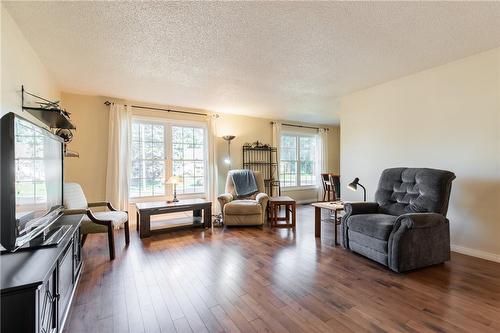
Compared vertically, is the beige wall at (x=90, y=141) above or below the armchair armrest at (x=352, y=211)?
above

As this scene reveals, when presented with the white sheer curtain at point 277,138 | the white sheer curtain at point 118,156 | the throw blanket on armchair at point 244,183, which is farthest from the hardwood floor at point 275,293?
the white sheer curtain at point 277,138

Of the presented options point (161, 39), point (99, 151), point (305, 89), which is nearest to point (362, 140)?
point (305, 89)

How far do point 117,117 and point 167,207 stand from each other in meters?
1.88

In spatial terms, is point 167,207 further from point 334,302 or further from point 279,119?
point 279,119

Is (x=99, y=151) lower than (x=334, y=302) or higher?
higher

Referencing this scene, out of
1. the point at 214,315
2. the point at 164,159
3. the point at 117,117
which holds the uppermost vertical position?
the point at 117,117

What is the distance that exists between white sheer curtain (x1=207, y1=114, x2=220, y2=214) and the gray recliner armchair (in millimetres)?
2879

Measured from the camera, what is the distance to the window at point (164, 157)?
454 cm

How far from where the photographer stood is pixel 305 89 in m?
3.84

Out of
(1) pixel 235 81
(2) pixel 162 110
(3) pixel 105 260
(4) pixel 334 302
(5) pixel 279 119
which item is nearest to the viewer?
(4) pixel 334 302

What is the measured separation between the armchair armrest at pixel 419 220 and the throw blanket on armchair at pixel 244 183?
2.69 metres

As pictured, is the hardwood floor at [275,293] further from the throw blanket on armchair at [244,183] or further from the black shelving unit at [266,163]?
the black shelving unit at [266,163]

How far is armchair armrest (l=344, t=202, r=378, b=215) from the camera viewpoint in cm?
296

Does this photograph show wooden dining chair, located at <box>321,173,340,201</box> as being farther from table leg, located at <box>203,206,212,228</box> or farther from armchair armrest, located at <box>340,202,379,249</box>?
table leg, located at <box>203,206,212,228</box>
